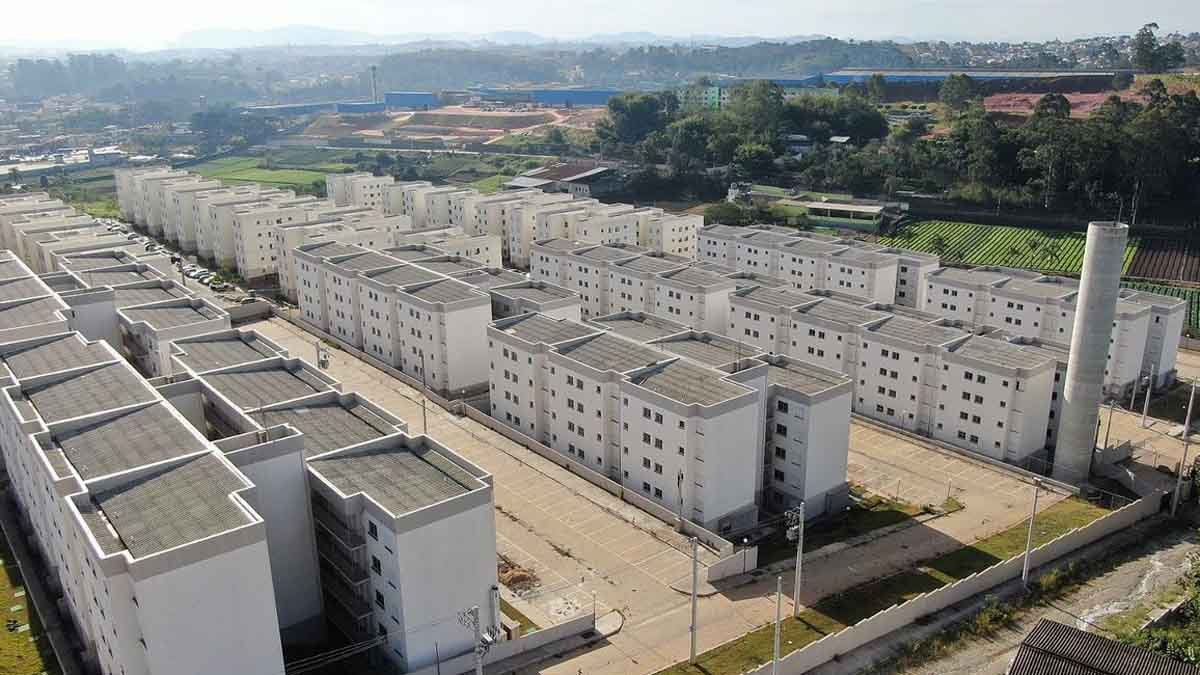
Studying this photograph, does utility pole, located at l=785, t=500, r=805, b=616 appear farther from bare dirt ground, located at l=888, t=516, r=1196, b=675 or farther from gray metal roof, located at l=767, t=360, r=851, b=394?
gray metal roof, located at l=767, t=360, r=851, b=394

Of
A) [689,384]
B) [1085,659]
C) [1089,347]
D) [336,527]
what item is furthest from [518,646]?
[1089,347]

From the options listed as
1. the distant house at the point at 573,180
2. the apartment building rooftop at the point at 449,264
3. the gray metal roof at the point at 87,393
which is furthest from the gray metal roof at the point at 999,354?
the distant house at the point at 573,180

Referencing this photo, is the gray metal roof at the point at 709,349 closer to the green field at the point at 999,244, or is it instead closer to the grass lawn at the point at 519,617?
the grass lawn at the point at 519,617

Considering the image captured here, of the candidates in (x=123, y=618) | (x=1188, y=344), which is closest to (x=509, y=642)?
(x=123, y=618)

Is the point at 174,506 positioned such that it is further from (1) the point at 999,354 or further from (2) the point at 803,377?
(1) the point at 999,354

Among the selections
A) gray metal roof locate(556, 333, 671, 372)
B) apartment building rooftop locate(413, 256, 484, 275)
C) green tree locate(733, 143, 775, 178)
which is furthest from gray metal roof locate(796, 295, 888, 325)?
green tree locate(733, 143, 775, 178)
